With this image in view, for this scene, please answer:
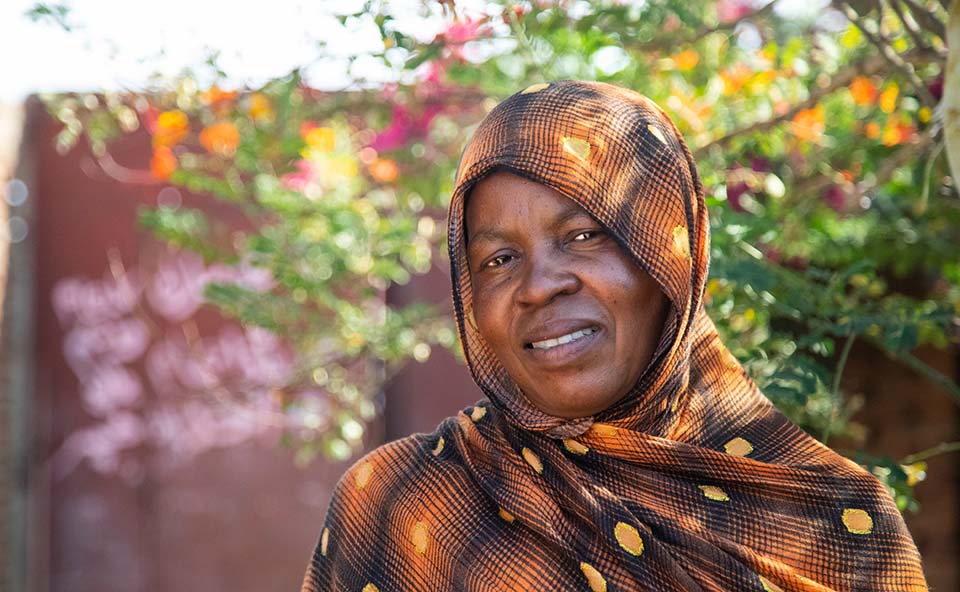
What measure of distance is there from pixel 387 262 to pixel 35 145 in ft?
9.75

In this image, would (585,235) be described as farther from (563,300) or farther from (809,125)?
(809,125)

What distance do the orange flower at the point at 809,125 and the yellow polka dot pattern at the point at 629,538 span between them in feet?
5.35

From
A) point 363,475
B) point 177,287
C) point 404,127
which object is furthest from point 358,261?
point 177,287

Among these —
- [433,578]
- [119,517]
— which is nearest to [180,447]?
[119,517]

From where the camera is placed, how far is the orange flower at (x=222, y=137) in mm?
3146

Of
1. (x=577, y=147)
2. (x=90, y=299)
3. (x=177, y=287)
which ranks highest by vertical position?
(x=577, y=147)

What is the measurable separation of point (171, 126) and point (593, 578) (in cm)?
210

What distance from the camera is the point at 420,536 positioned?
5.71ft

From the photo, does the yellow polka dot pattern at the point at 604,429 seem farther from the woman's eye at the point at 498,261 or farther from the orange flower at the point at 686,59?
the orange flower at the point at 686,59

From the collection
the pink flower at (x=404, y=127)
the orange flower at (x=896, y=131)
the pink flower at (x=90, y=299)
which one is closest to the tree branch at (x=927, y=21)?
the orange flower at (x=896, y=131)

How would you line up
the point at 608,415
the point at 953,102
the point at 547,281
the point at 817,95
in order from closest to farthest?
the point at 547,281, the point at 608,415, the point at 953,102, the point at 817,95

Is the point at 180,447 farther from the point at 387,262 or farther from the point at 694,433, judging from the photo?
the point at 694,433

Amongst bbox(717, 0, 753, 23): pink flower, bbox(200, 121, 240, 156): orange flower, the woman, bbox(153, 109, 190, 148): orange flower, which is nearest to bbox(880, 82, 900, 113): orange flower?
bbox(717, 0, 753, 23): pink flower

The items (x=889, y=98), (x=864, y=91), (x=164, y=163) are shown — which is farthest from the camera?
(x=164, y=163)
